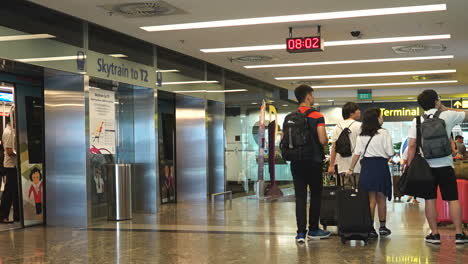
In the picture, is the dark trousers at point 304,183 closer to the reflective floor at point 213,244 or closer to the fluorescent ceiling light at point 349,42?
the reflective floor at point 213,244

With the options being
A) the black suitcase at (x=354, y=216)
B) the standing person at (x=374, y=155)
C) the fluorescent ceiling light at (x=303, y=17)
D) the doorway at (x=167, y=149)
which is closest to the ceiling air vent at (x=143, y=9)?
the fluorescent ceiling light at (x=303, y=17)

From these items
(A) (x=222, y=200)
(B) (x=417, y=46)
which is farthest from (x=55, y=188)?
(B) (x=417, y=46)

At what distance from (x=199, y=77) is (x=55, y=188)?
470 centimetres

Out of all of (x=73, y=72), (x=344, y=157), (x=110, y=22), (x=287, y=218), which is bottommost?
(x=287, y=218)

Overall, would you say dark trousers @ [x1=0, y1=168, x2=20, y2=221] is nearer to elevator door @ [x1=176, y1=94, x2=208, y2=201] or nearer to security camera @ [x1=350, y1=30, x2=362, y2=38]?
elevator door @ [x1=176, y1=94, x2=208, y2=201]

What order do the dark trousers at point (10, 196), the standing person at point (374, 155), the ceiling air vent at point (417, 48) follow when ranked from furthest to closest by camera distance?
the ceiling air vent at point (417, 48) < the dark trousers at point (10, 196) < the standing person at point (374, 155)

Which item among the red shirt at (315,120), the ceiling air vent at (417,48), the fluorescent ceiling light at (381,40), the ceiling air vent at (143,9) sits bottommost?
the red shirt at (315,120)

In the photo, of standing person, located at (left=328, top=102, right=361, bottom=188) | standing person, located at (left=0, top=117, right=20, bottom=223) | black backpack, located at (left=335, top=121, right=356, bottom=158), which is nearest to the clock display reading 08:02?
standing person, located at (left=328, top=102, right=361, bottom=188)

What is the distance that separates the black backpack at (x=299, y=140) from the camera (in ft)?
21.2

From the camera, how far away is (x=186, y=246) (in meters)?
6.67

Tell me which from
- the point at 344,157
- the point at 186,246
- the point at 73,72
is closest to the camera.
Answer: the point at 186,246

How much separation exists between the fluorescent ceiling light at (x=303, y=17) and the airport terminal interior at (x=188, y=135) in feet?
0.10

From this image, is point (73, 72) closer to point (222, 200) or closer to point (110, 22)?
point (110, 22)

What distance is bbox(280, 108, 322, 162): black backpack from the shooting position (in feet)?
21.2
